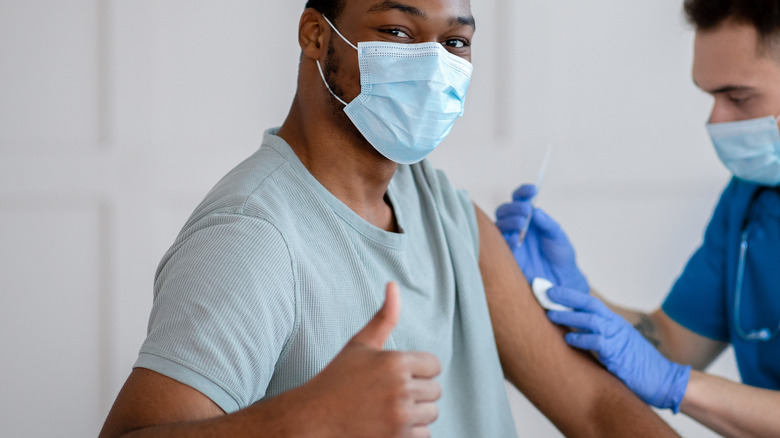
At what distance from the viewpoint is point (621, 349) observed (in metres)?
1.52

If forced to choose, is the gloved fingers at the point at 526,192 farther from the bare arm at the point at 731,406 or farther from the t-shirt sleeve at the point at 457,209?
the bare arm at the point at 731,406

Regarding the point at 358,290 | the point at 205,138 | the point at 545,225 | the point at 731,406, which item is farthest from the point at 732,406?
the point at 205,138

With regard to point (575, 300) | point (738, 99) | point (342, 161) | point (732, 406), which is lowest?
point (732, 406)

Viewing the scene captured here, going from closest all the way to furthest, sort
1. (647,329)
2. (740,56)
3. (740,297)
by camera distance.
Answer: (740,56) < (740,297) < (647,329)

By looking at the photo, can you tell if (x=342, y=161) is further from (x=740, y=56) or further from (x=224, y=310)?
(x=740, y=56)

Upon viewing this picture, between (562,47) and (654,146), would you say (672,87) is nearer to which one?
(654,146)

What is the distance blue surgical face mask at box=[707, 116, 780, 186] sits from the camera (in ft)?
5.44

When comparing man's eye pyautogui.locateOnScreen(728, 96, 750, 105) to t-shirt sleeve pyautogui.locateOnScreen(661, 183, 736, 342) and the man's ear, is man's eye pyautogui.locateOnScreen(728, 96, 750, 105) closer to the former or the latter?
t-shirt sleeve pyautogui.locateOnScreen(661, 183, 736, 342)

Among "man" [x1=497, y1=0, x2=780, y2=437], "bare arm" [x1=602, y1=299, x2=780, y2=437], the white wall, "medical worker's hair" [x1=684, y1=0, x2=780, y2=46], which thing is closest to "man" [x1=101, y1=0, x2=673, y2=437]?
"man" [x1=497, y1=0, x2=780, y2=437]

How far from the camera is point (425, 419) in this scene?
0.79 metres

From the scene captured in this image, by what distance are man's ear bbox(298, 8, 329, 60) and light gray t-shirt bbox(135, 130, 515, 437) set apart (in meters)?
0.17

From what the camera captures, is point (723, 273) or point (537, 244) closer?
point (537, 244)

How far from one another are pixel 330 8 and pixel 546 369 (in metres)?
0.81

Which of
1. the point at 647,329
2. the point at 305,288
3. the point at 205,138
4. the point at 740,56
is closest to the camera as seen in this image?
the point at 305,288
